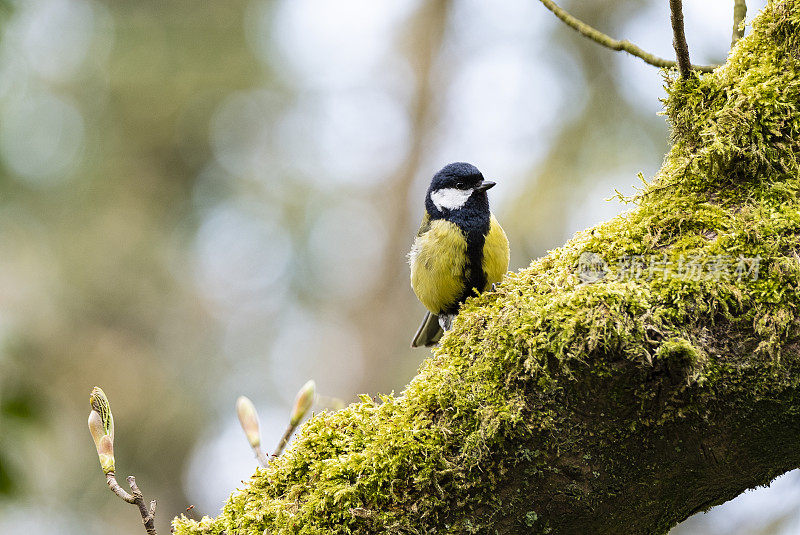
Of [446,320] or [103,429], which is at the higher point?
[446,320]

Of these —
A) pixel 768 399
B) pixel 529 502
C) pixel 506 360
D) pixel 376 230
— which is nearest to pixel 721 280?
pixel 768 399

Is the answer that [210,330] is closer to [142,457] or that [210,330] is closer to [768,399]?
[142,457]

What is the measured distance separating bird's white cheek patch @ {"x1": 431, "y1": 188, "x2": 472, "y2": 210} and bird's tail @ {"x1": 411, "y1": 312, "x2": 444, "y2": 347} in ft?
1.84

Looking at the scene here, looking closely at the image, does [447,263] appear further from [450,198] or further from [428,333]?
[428,333]

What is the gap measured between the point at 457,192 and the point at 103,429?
2.17 metres

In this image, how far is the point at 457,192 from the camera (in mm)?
3244

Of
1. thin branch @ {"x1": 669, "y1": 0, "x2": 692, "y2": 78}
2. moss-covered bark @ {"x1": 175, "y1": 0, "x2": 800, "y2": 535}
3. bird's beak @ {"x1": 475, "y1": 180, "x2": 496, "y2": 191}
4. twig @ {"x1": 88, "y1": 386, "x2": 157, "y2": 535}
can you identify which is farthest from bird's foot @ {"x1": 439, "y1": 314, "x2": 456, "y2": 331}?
twig @ {"x1": 88, "y1": 386, "x2": 157, "y2": 535}

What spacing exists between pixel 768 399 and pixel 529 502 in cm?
47

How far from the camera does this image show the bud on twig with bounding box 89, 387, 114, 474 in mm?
1388

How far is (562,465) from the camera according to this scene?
1.26 m

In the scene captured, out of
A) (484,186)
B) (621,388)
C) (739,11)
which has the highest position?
(484,186)

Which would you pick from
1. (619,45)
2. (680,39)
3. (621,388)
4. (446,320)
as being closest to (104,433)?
(621,388)

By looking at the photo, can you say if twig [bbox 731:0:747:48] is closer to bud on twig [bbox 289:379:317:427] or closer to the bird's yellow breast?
the bird's yellow breast

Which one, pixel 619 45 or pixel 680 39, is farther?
pixel 619 45
